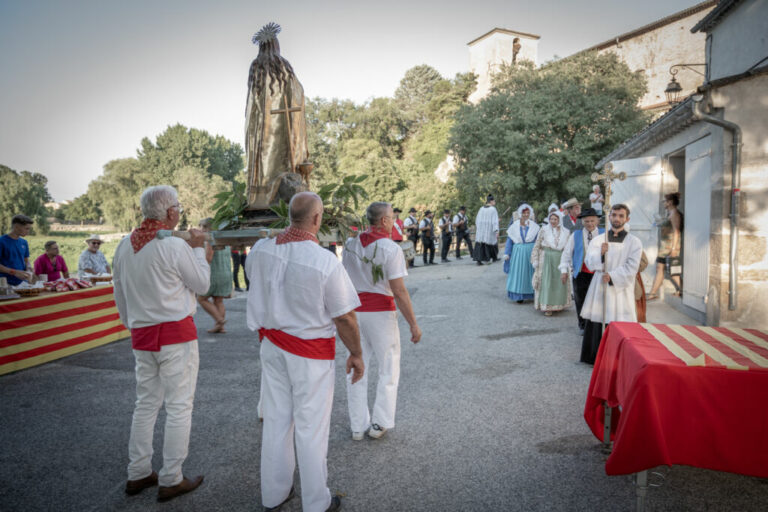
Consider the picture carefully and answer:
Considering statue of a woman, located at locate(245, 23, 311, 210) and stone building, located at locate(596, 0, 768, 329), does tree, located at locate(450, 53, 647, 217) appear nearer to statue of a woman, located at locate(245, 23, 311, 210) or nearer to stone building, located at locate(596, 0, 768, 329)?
stone building, located at locate(596, 0, 768, 329)

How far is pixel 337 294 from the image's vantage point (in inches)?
109

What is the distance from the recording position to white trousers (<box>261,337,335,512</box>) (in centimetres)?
277

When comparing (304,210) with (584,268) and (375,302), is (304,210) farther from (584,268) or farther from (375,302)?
(584,268)

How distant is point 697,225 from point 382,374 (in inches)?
292

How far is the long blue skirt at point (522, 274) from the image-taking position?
1005 centimetres

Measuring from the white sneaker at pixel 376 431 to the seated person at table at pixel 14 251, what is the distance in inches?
262

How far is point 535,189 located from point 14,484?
87.3 feet

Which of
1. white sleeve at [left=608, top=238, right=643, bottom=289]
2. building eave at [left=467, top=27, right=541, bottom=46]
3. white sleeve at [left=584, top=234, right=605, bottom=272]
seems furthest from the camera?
building eave at [left=467, top=27, right=541, bottom=46]

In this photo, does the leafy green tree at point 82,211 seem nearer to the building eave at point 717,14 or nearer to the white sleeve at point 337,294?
the building eave at point 717,14

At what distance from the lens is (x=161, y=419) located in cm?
458

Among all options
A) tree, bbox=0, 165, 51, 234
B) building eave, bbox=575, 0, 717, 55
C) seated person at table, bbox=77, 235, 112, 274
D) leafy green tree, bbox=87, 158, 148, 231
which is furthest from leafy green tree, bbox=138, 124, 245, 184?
seated person at table, bbox=77, 235, 112, 274

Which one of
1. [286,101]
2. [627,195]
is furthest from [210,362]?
[627,195]

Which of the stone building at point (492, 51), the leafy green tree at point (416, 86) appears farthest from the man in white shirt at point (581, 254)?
the leafy green tree at point (416, 86)

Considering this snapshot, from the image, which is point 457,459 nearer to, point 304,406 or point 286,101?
point 304,406
